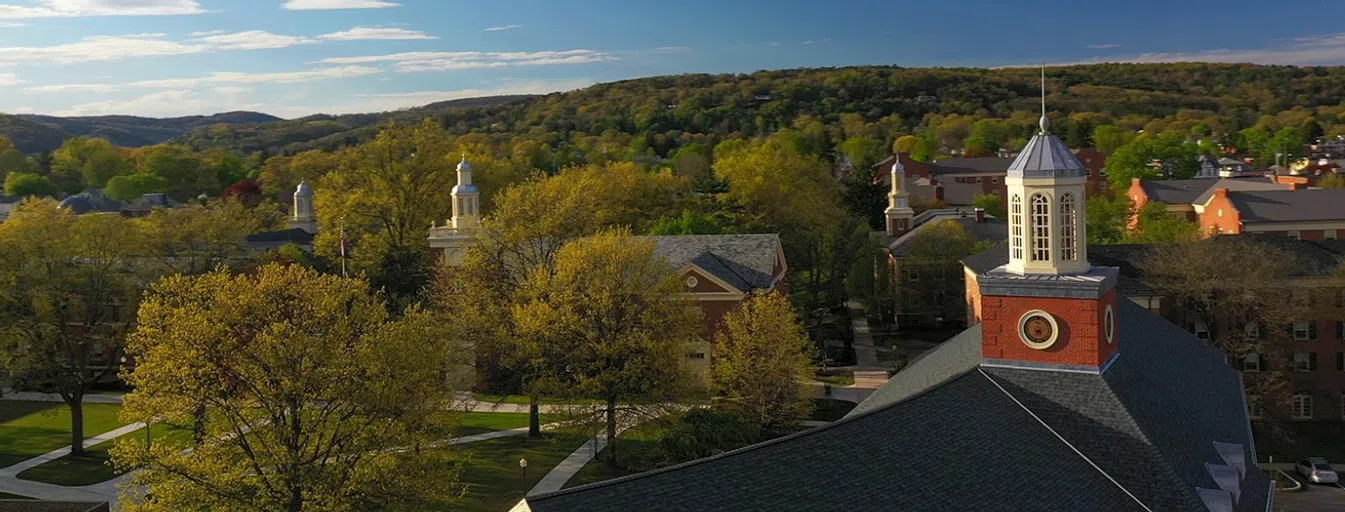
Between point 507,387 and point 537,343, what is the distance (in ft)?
14.5

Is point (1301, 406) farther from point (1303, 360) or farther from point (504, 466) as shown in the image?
point (504, 466)

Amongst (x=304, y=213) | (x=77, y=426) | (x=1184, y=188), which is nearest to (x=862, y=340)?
(x=77, y=426)

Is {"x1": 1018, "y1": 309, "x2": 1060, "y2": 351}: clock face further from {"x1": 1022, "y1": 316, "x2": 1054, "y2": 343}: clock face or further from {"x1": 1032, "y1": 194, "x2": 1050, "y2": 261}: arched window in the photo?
{"x1": 1032, "y1": 194, "x2": 1050, "y2": 261}: arched window

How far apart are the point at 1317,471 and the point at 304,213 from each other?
7479cm

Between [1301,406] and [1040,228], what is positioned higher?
[1040,228]

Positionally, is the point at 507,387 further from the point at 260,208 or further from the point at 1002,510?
the point at 260,208

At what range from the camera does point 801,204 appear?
226 ft

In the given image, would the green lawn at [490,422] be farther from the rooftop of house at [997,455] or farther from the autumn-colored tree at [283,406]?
the rooftop of house at [997,455]

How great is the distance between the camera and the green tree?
118 metres

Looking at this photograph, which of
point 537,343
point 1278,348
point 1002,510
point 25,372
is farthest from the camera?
point 1278,348

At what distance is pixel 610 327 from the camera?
36.4 metres

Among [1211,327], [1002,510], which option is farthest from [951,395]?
[1211,327]

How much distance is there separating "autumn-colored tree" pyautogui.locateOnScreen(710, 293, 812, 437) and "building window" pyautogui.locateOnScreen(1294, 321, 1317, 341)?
76.3 feet

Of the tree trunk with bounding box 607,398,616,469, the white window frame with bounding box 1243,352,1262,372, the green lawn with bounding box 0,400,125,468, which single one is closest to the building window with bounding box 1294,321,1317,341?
the white window frame with bounding box 1243,352,1262,372
